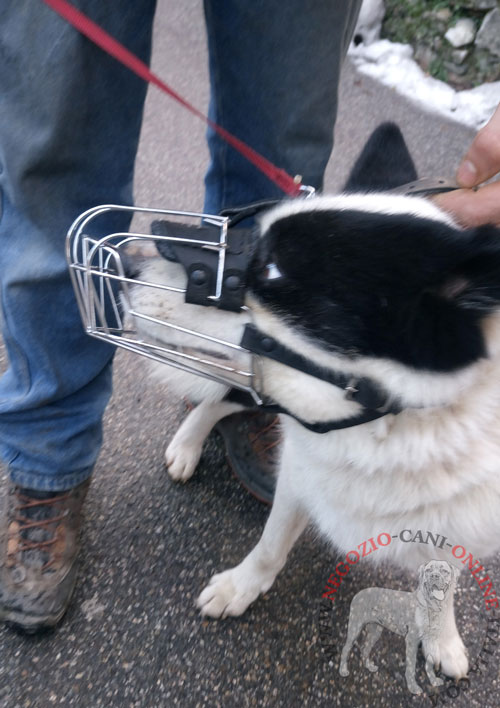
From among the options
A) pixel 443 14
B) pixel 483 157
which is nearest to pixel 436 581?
pixel 483 157

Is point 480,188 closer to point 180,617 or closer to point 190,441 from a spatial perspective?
point 190,441

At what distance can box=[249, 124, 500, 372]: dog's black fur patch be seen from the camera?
0.73 meters

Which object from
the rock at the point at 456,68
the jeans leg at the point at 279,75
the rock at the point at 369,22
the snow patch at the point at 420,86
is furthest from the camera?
the rock at the point at 369,22

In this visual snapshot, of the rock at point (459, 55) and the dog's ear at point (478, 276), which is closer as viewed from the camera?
the dog's ear at point (478, 276)

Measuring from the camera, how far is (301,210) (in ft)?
2.68

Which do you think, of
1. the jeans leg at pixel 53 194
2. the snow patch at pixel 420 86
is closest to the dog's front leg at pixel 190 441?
the jeans leg at pixel 53 194

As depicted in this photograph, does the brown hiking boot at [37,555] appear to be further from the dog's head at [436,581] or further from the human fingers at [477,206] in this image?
the human fingers at [477,206]

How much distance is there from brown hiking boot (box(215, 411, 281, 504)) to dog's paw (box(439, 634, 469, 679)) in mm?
512

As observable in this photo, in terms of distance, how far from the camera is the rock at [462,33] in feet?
10.3

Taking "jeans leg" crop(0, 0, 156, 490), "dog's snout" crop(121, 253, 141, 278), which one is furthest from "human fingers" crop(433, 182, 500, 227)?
"jeans leg" crop(0, 0, 156, 490)

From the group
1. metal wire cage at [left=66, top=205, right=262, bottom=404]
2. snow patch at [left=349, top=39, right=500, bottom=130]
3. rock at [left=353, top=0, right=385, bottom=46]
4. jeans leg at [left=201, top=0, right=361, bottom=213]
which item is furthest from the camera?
rock at [left=353, top=0, right=385, bottom=46]

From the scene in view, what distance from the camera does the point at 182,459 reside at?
4.87 ft

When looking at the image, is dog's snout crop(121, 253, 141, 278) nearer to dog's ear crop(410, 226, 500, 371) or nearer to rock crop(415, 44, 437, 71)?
dog's ear crop(410, 226, 500, 371)

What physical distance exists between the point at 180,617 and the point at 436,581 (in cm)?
57
